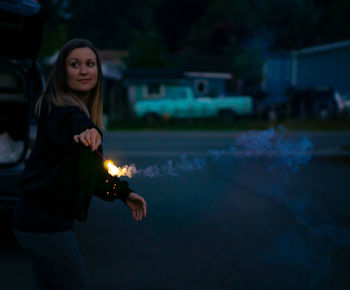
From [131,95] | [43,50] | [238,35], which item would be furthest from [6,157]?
[238,35]

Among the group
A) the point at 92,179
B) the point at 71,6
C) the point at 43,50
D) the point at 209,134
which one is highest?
the point at 71,6

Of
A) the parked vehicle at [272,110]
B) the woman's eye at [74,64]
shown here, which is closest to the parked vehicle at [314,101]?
the parked vehicle at [272,110]

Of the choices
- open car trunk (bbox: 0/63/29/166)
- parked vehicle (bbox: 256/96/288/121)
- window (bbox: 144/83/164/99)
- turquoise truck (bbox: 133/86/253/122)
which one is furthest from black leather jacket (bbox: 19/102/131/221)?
window (bbox: 144/83/164/99)

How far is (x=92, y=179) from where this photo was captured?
2.21m

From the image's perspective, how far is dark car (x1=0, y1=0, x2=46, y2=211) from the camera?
4.70m

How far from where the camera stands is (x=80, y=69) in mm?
2297

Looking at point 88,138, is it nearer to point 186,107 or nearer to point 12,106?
point 12,106

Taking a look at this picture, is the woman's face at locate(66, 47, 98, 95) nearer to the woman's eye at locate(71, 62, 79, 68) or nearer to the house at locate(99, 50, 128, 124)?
the woman's eye at locate(71, 62, 79, 68)

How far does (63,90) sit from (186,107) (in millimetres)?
21999

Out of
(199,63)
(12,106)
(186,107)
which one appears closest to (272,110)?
(186,107)

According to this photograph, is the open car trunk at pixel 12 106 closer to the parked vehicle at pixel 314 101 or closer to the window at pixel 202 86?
the parked vehicle at pixel 314 101

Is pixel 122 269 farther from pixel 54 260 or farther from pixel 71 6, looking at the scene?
pixel 71 6

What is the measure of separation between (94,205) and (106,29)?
230ft

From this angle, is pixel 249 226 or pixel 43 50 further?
pixel 43 50
